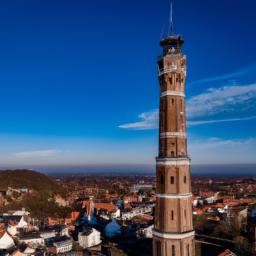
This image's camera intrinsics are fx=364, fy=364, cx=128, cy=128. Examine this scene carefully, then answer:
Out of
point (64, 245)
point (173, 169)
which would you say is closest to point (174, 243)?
point (173, 169)

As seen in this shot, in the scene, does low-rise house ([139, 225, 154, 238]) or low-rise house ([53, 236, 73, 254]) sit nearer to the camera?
low-rise house ([53, 236, 73, 254])

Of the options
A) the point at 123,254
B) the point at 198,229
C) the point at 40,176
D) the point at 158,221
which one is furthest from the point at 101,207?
the point at 40,176

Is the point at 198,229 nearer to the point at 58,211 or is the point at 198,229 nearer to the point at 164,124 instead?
the point at 58,211

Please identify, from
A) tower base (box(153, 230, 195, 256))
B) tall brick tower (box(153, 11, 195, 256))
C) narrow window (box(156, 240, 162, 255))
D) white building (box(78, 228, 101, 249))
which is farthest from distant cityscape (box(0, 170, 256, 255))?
tall brick tower (box(153, 11, 195, 256))

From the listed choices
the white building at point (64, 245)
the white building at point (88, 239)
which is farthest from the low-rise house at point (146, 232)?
the white building at point (64, 245)

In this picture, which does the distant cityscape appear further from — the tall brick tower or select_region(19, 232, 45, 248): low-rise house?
the tall brick tower

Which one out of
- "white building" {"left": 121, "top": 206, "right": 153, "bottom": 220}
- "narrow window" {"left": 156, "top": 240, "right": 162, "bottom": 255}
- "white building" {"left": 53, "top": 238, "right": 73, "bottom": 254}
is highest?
"narrow window" {"left": 156, "top": 240, "right": 162, "bottom": 255}

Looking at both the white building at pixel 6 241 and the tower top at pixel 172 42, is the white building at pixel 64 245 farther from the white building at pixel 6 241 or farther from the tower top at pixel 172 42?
the tower top at pixel 172 42
